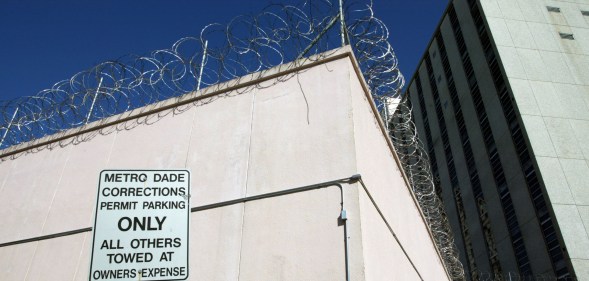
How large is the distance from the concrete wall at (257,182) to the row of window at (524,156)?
39.1ft

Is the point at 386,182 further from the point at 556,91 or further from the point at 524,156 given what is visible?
the point at 556,91

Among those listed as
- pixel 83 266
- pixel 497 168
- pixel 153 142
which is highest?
pixel 497 168

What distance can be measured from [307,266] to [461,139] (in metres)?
23.1

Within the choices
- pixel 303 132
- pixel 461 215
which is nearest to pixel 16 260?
pixel 303 132

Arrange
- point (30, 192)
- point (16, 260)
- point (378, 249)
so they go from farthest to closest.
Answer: point (30, 192) → point (16, 260) → point (378, 249)

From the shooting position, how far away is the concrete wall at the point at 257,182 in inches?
151

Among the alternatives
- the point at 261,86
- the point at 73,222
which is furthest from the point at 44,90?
the point at 261,86

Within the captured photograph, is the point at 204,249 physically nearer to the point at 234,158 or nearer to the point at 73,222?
the point at 234,158

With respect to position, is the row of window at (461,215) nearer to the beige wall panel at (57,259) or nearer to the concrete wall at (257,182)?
the concrete wall at (257,182)

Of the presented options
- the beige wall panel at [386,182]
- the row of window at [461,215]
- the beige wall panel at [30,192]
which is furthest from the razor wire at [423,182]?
the row of window at [461,215]

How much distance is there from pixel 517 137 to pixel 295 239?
58.1 feet

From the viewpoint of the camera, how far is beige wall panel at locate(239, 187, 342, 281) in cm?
361

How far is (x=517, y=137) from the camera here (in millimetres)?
18672

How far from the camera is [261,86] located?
5.20 meters
